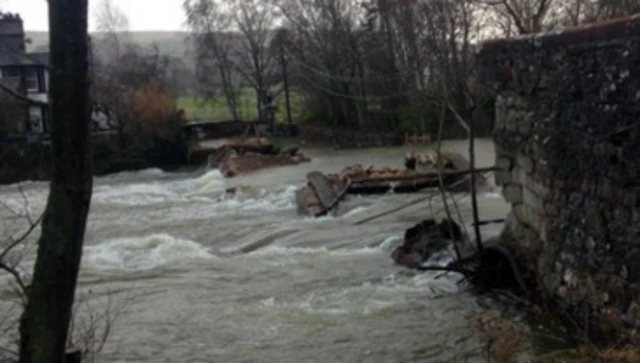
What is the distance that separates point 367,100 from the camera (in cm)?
4500

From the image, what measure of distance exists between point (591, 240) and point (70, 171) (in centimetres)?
452

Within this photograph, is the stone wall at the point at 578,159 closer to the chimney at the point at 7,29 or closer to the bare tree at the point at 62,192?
the bare tree at the point at 62,192

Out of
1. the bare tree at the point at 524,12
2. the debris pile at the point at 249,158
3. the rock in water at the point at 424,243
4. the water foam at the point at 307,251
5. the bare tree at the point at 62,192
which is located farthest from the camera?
the debris pile at the point at 249,158

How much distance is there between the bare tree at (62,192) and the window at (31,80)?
49945 mm

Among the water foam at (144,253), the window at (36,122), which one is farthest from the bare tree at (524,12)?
the window at (36,122)

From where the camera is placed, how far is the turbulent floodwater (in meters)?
8.41

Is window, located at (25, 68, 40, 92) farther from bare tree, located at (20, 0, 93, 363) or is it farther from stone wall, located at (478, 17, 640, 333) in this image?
bare tree, located at (20, 0, 93, 363)

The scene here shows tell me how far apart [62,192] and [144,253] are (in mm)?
10799

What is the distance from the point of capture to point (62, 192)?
4.35 metres

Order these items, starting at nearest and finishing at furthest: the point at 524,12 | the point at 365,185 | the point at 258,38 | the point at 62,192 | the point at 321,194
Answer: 1. the point at 62,192
2. the point at 321,194
3. the point at 365,185
4. the point at 524,12
5. the point at 258,38

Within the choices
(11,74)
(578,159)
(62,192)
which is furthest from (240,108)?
(62,192)

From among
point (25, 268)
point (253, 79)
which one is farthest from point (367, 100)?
point (25, 268)

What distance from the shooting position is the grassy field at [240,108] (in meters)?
57.3

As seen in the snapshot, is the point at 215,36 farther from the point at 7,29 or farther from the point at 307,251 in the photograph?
the point at 307,251
